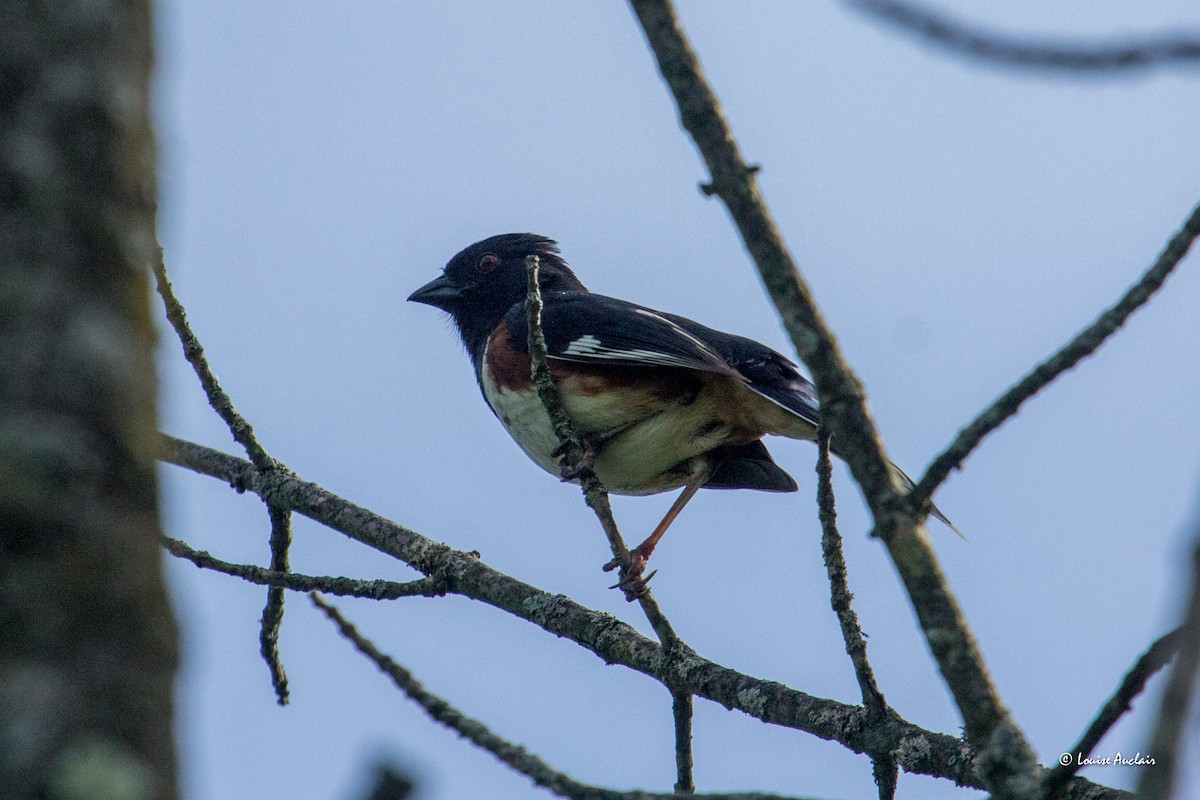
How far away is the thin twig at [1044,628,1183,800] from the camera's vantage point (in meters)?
1.65

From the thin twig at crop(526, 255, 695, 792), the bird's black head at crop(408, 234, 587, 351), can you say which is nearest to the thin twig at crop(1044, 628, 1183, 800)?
the thin twig at crop(526, 255, 695, 792)

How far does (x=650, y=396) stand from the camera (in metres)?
4.67

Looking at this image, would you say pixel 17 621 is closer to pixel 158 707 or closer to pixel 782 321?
pixel 158 707

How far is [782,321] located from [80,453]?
105 centimetres

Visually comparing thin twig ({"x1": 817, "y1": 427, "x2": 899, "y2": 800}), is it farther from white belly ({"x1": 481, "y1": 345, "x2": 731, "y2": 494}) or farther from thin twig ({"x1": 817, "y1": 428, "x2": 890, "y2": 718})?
white belly ({"x1": 481, "y1": 345, "x2": 731, "y2": 494})

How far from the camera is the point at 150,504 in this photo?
1055 millimetres

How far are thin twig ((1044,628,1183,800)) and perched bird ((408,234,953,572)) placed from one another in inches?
107

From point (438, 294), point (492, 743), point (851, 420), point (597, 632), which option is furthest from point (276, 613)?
point (438, 294)

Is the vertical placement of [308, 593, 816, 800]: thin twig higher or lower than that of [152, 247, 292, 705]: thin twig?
lower

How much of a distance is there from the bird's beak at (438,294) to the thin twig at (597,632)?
6.56 ft

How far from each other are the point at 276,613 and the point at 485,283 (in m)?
2.71

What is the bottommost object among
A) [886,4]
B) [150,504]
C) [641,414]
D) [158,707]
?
[158,707]

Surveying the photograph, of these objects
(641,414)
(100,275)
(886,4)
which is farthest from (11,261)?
(641,414)

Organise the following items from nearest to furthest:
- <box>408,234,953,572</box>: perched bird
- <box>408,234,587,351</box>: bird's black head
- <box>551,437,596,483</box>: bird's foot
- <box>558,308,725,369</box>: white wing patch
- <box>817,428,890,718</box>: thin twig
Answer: <box>817,428,890,718</box>: thin twig, <box>551,437,596,483</box>: bird's foot, <box>558,308,725,369</box>: white wing patch, <box>408,234,953,572</box>: perched bird, <box>408,234,587,351</box>: bird's black head
